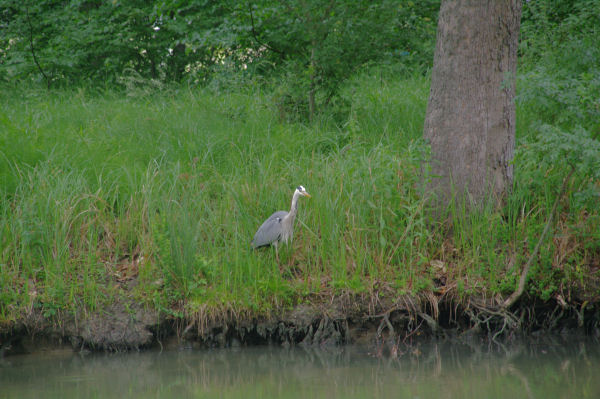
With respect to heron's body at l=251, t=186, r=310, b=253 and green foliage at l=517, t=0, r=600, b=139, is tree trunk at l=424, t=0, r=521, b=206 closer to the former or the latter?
green foliage at l=517, t=0, r=600, b=139

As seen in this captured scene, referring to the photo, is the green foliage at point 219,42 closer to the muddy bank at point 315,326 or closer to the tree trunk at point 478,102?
the tree trunk at point 478,102

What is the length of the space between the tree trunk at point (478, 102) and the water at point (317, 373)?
1.62 meters

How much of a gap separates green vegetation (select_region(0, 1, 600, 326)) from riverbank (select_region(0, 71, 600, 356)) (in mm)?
20

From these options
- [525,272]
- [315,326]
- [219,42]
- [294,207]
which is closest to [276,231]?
[294,207]

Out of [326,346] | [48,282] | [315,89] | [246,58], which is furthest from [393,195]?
[246,58]

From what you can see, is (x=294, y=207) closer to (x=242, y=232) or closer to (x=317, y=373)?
(x=242, y=232)

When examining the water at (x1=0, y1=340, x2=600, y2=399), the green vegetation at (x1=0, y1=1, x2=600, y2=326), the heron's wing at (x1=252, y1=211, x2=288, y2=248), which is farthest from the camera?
the heron's wing at (x1=252, y1=211, x2=288, y2=248)

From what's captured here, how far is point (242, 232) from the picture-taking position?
562cm

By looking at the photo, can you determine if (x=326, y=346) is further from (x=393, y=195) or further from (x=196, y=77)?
(x=196, y=77)

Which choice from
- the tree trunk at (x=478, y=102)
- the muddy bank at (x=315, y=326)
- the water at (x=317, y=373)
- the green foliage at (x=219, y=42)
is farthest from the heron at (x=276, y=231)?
the green foliage at (x=219, y=42)

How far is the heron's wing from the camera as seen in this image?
521 cm

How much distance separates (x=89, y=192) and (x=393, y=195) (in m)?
3.24

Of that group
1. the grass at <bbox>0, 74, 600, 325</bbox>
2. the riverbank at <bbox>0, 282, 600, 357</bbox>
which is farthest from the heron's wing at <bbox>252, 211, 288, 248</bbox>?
the riverbank at <bbox>0, 282, 600, 357</bbox>

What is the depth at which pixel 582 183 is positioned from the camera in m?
5.45
